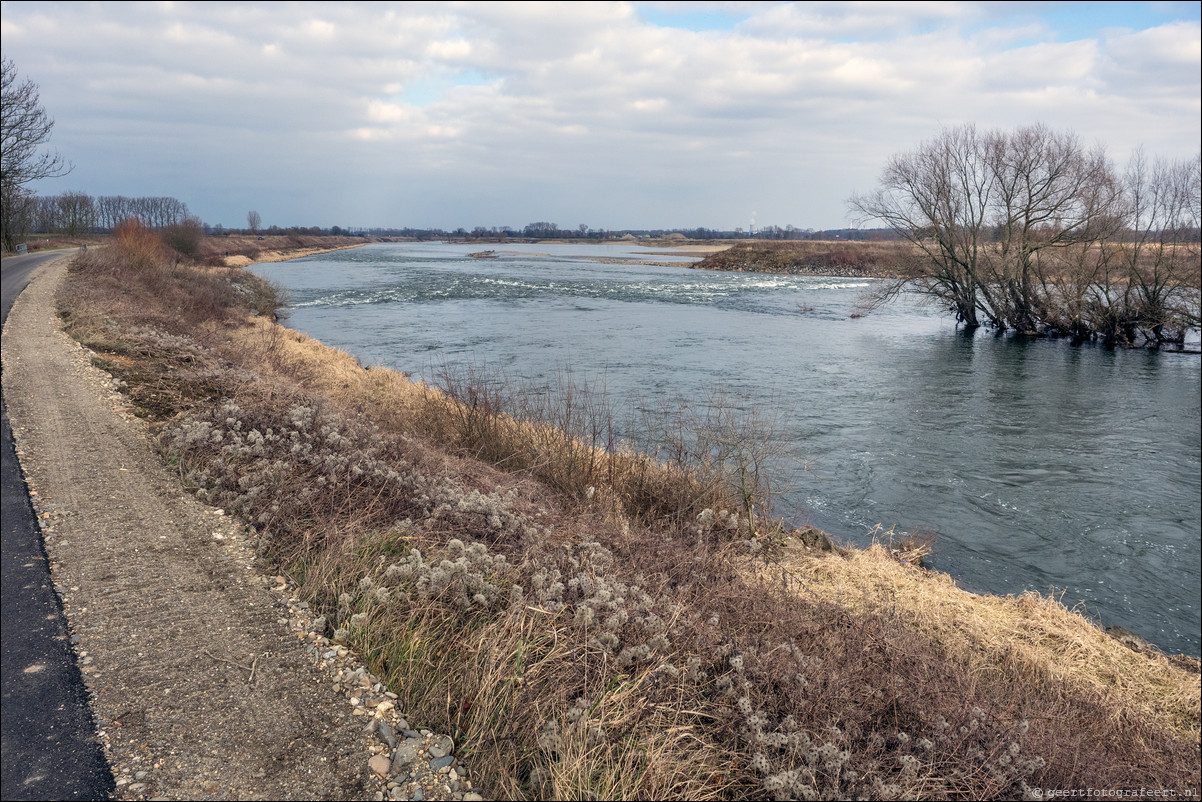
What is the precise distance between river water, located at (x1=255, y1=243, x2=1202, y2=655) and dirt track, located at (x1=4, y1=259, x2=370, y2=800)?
856cm

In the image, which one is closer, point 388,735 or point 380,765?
point 380,765

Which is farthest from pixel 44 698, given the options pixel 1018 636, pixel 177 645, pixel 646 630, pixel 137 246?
pixel 137 246

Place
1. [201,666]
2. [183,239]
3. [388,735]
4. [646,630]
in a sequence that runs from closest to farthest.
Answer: [388,735], [201,666], [646,630], [183,239]

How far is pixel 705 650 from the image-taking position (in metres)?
4.62

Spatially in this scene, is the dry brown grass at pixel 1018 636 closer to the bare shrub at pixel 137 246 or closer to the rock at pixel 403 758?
the rock at pixel 403 758

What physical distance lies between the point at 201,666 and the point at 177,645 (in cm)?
30

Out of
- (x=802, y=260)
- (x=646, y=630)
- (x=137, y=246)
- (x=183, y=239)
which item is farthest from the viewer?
(x=802, y=260)

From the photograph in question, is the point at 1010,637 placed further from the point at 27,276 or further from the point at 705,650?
the point at 27,276

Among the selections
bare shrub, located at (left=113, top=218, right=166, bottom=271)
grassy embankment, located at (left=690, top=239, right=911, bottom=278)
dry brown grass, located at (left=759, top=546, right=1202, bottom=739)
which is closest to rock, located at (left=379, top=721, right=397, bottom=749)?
dry brown grass, located at (left=759, top=546, right=1202, bottom=739)

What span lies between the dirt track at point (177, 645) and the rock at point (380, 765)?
0.05 metres

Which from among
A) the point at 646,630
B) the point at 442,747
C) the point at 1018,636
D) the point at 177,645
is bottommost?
the point at 1018,636

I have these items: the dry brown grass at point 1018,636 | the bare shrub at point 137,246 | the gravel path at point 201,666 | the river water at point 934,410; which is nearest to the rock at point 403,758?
the gravel path at point 201,666

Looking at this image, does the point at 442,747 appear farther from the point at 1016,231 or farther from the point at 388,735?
the point at 1016,231

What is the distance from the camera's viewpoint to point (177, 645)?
162 inches
